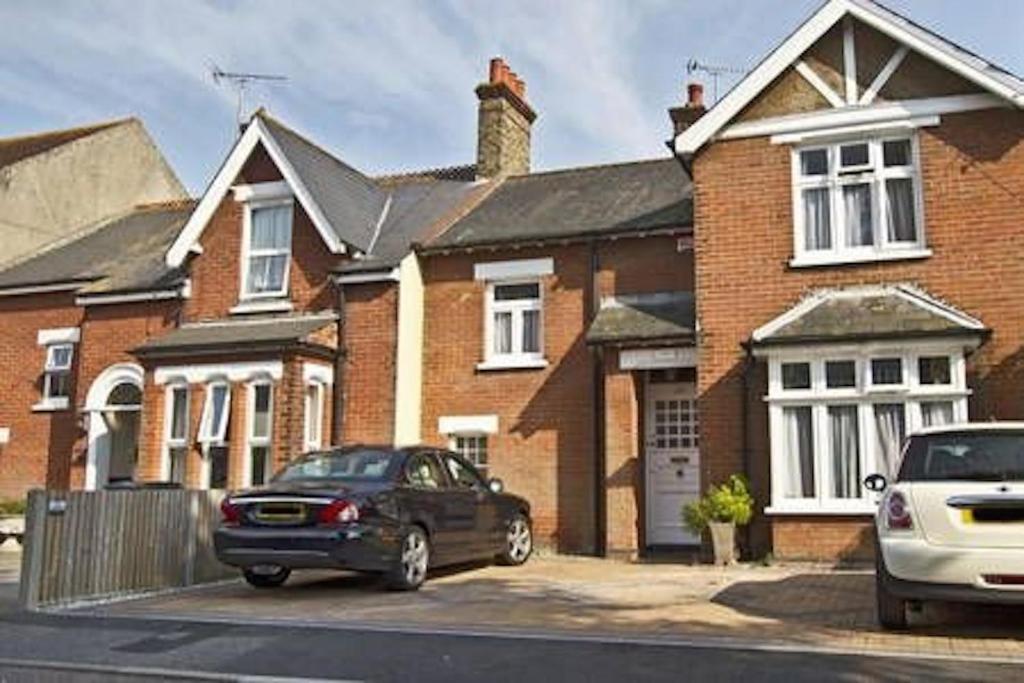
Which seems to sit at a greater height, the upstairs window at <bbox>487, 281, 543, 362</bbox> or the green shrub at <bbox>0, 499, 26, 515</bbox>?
the upstairs window at <bbox>487, 281, 543, 362</bbox>

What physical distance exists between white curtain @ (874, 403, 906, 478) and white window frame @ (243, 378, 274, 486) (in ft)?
29.8

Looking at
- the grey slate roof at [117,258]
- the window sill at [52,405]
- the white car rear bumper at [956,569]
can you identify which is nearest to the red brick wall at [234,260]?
the grey slate roof at [117,258]

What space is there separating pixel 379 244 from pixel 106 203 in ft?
35.5

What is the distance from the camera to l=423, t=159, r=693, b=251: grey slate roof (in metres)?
17.6

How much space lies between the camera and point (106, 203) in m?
26.5

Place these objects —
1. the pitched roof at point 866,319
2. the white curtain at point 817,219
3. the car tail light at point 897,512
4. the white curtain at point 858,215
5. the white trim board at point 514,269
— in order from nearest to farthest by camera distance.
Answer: the car tail light at point 897,512, the pitched roof at point 866,319, the white curtain at point 858,215, the white curtain at point 817,219, the white trim board at point 514,269

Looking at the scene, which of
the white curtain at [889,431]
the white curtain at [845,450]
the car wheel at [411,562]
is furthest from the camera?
the white curtain at [845,450]

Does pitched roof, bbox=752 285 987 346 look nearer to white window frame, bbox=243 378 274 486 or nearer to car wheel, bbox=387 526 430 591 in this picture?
car wheel, bbox=387 526 430 591

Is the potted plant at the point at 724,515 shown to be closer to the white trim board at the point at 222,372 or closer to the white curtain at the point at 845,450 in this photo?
the white curtain at the point at 845,450

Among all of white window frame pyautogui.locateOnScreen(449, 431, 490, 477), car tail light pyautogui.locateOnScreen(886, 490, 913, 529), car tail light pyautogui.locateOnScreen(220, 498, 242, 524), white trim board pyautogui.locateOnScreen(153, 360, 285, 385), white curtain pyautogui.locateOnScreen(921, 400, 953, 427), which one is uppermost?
white trim board pyautogui.locateOnScreen(153, 360, 285, 385)

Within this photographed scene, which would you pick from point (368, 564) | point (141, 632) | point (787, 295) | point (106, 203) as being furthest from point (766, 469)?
point (106, 203)

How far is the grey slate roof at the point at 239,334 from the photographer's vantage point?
16969 mm

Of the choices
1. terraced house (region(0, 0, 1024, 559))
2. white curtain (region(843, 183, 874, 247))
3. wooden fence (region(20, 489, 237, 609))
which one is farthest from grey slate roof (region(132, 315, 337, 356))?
white curtain (region(843, 183, 874, 247))

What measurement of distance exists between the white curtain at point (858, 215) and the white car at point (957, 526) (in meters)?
6.58
